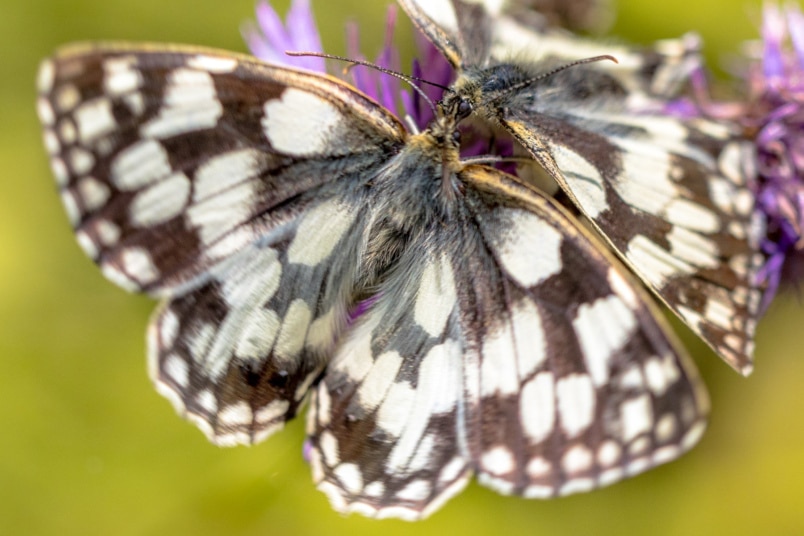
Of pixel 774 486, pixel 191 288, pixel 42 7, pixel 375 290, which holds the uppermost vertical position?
pixel 42 7

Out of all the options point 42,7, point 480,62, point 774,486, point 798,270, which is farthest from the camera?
point 774,486

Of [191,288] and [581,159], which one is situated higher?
[191,288]

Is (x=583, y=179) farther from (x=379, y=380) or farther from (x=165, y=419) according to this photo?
(x=165, y=419)

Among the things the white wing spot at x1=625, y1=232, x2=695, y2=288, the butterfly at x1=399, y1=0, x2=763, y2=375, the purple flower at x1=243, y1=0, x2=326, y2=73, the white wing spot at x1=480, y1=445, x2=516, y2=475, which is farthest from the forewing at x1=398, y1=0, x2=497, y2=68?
the white wing spot at x1=480, y1=445, x2=516, y2=475

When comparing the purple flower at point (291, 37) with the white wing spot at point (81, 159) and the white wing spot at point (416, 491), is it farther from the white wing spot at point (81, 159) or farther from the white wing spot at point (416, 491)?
the white wing spot at point (416, 491)

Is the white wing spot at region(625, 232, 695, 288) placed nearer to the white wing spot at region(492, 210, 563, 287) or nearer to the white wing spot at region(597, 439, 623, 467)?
the white wing spot at region(492, 210, 563, 287)

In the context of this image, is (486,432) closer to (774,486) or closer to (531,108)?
(531,108)

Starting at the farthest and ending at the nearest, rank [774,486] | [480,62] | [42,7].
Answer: [774,486] → [42,7] → [480,62]

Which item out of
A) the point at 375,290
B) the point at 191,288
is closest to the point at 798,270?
the point at 375,290
